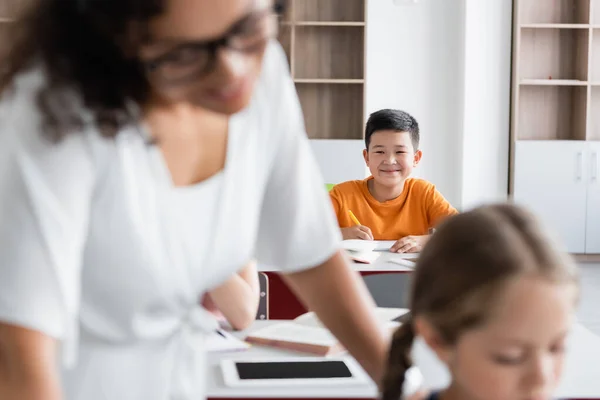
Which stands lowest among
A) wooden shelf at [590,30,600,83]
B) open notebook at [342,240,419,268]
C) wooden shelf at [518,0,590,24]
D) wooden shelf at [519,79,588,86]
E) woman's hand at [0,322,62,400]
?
open notebook at [342,240,419,268]

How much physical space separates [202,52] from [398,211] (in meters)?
3.25

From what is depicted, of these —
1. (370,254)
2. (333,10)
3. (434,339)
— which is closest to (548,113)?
(333,10)

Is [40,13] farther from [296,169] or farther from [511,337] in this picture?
[511,337]

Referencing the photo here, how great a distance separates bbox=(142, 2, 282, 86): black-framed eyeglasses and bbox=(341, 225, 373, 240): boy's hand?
287cm

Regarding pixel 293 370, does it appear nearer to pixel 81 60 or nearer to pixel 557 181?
pixel 81 60

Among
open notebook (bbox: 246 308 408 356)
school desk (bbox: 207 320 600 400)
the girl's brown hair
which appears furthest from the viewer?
open notebook (bbox: 246 308 408 356)

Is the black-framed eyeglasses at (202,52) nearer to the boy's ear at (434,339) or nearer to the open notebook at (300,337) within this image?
the boy's ear at (434,339)

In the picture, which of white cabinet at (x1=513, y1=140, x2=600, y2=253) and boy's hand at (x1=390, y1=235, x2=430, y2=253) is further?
white cabinet at (x1=513, y1=140, x2=600, y2=253)

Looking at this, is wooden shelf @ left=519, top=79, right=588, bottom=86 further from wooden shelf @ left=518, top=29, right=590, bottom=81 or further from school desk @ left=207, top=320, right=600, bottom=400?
school desk @ left=207, top=320, right=600, bottom=400

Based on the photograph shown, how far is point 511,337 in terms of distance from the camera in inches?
36.1

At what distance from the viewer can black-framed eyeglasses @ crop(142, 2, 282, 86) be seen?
0.77m

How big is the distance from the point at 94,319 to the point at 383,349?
1.26 ft

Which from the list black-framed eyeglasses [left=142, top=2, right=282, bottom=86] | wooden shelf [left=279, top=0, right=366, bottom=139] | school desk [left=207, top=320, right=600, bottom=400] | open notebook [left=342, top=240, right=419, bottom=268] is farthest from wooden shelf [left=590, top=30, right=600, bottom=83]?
black-framed eyeglasses [left=142, top=2, right=282, bottom=86]

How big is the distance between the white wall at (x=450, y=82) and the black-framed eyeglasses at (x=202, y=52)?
6268 millimetres
